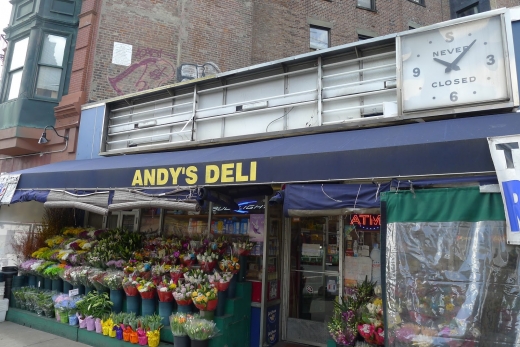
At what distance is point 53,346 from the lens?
660 cm

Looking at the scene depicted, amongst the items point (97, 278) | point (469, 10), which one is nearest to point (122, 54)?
point (97, 278)

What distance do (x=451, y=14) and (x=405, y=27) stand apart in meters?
3.87

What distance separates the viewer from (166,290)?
6176 millimetres

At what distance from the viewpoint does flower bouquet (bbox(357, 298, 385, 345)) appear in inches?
181

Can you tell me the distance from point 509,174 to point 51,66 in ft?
39.3

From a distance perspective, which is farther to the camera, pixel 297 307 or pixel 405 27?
pixel 405 27

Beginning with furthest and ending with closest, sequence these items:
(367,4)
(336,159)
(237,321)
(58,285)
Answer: (367,4) → (58,285) → (237,321) → (336,159)

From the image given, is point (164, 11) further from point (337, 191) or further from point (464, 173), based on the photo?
point (464, 173)

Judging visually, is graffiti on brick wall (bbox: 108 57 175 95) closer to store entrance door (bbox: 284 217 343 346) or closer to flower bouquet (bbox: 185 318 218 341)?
store entrance door (bbox: 284 217 343 346)

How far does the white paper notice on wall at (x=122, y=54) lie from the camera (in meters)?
10.8

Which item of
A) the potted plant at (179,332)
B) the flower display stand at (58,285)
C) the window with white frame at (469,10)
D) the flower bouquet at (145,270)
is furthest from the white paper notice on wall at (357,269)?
the window with white frame at (469,10)

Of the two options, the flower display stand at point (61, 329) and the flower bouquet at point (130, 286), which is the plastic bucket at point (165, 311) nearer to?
the flower display stand at point (61, 329)

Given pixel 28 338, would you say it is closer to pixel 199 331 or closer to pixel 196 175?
pixel 199 331

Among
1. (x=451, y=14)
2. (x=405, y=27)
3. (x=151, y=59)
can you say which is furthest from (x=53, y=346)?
(x=451, y=14)
